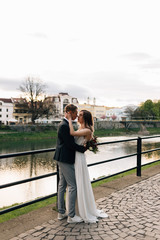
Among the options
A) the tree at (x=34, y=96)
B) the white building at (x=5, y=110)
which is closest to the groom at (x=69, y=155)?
the tree at (x=34, y=96)

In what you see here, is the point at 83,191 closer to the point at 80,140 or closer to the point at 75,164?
the point at 75,164

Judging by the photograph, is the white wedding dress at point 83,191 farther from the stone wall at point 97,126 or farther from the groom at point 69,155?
the stone wall at point 97,126

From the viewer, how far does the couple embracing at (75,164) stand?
3.21 meters

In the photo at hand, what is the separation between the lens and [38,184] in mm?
10898

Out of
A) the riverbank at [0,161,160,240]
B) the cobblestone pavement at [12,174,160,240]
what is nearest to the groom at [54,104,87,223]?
the cobblestone pavement at [12,174,160,240]

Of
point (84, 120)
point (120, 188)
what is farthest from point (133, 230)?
→ point (120, 188)

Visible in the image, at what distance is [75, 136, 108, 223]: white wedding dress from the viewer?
3275 mm

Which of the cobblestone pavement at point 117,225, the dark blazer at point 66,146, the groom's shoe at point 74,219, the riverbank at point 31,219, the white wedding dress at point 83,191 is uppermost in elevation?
the dark blazer at point 66,146

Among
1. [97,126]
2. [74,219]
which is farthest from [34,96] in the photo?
[74,219]

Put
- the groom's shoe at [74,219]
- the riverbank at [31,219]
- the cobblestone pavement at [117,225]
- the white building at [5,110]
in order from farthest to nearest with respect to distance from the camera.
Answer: the white building at [5,110] → the groom's shoe at [74,219] → the riverbank at [31,219] → the cobblestone pavement at [117,225]

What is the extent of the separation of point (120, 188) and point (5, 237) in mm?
2819

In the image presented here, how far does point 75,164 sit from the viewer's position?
130 inches

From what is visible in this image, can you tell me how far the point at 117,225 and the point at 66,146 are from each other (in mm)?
1319

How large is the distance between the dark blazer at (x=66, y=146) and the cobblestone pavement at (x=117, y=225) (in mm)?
913
